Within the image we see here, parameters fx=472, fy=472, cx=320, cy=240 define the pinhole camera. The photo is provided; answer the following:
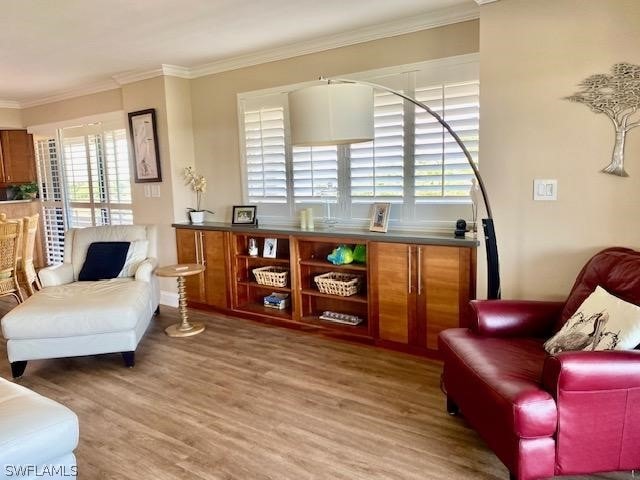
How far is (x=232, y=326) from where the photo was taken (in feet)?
14.0

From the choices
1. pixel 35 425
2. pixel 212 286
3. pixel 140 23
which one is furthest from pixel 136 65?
pixel 35 425

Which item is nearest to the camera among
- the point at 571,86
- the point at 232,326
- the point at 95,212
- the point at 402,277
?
the point at 571,86

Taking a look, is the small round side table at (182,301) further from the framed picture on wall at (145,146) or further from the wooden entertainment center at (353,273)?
the framed picture on wall at (145,146)

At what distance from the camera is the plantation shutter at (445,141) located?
3305 mm

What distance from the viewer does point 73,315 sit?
10.5 feet

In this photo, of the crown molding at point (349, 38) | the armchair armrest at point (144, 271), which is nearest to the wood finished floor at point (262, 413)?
the armchair armrest at point (144, 271)

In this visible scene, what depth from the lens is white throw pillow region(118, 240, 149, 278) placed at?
4.10 m

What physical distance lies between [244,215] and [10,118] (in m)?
4.05

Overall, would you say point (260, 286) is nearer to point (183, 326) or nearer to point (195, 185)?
point (183, 326)

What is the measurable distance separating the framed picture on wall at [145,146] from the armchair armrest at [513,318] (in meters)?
3.54

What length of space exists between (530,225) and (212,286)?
2977mm

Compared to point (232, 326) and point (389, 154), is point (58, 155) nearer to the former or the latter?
point (232, 326)

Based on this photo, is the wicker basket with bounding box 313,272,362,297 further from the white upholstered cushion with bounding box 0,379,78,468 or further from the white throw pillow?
the white upholstered cushion with bounding box 0,379,78,468

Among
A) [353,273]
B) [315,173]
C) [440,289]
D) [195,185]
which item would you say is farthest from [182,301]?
[440,289]
